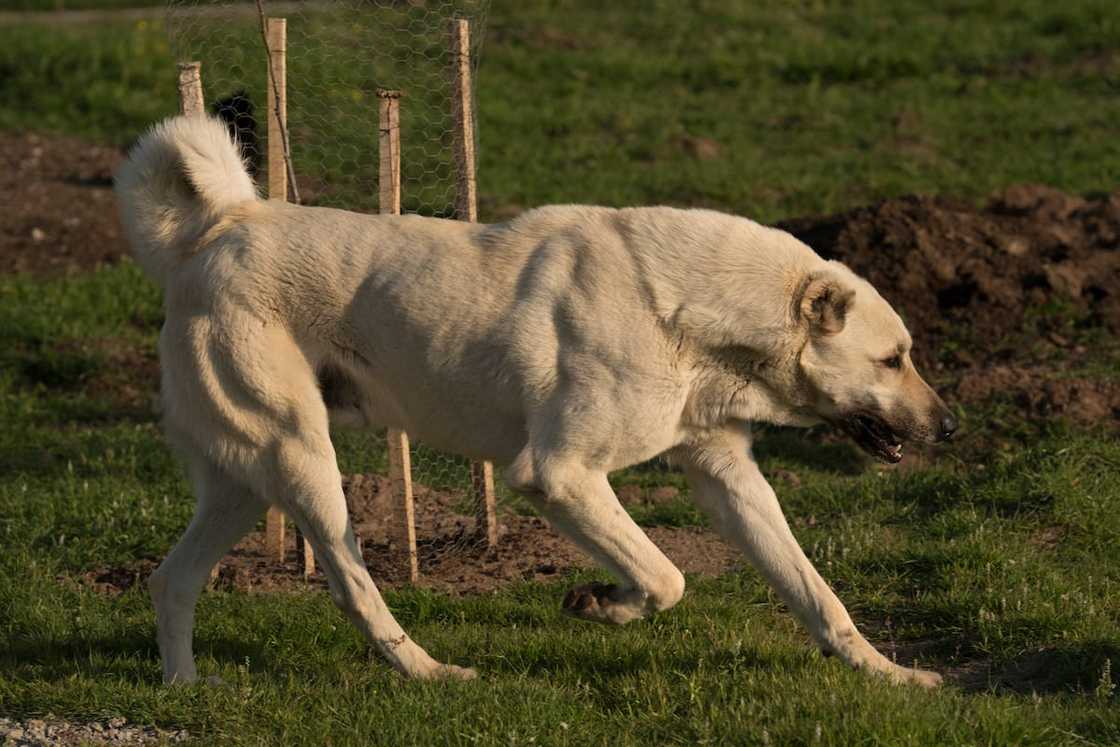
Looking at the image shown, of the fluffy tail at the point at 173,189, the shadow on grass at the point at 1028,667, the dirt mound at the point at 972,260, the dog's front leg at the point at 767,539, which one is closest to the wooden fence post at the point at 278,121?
the fluffy tail at the point at 173,189

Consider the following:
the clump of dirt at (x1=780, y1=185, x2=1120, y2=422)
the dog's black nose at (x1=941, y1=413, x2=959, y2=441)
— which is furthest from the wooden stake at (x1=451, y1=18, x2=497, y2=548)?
the clump of dirt at (x1=780, y1=185, x2=1120, y2=422)

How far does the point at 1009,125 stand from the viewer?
1516 cm

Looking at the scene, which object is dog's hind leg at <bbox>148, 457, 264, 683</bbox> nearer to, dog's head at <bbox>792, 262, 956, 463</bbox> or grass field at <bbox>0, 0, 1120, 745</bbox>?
grass field at <bbox>0, 0, 1120, 745</bbox>

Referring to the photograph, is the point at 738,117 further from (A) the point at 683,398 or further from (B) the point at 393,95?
(A) the point at 683,398

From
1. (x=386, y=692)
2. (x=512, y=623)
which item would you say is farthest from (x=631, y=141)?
(x=386, y=692)

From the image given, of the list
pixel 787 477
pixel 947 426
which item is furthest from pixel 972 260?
pixel 947 426

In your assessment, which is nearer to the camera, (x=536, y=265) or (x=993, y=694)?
(x=993, y=694)

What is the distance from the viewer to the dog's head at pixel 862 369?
570 cm

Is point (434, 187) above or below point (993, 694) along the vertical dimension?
above

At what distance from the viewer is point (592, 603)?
5527mm

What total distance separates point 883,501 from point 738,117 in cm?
879

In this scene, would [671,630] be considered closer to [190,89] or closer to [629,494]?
[629,494]

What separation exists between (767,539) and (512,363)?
1.15m

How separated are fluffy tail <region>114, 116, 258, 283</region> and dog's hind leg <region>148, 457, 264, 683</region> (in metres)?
0.82
